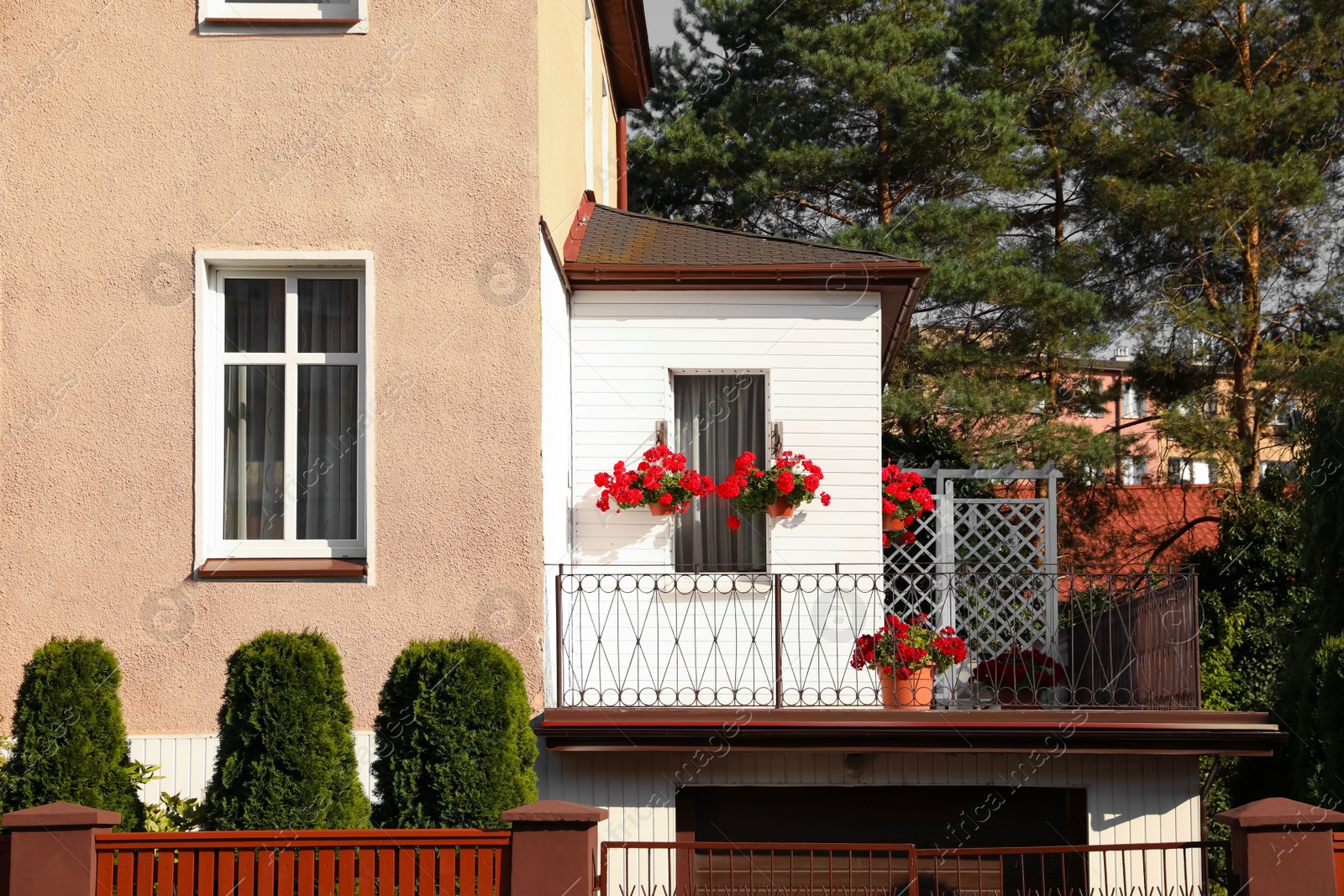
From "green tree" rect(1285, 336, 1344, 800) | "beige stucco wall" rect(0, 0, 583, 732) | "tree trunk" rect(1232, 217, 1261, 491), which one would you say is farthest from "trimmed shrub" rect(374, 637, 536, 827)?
"tree trunk" rect(1232, 217, 1261, 491)

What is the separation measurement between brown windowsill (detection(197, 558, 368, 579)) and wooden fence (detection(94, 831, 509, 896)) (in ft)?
6.55

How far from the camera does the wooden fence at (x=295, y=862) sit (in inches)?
280

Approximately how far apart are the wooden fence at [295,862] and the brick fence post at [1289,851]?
153 inches

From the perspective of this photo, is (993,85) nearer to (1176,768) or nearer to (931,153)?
(931,153)

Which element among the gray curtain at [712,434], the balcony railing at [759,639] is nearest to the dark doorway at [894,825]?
the balcony railing at [759,639]

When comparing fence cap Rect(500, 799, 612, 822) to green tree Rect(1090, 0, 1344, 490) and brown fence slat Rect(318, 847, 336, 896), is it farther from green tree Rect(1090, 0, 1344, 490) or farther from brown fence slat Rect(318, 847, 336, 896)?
green tree Rect(1090, 0, 1344, 490)

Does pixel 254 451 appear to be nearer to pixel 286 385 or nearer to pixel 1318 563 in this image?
pixel 286 385

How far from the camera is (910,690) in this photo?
371 inches

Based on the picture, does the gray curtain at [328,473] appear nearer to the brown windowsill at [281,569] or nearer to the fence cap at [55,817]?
the brown windowsill at [281,569]

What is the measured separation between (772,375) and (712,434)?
69 cm

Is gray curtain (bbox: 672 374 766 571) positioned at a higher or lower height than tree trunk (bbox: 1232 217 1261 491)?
lower

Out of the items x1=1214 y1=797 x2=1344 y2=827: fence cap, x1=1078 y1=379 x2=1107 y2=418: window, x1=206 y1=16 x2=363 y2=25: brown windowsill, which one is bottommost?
x1=1214 y1=797 x2=1344 y2=827: fence cap

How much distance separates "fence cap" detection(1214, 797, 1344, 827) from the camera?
22.9ft

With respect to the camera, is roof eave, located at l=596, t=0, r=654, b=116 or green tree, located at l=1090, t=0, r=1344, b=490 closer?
roof eave, located at l=596, t=0, r=654, b=116
